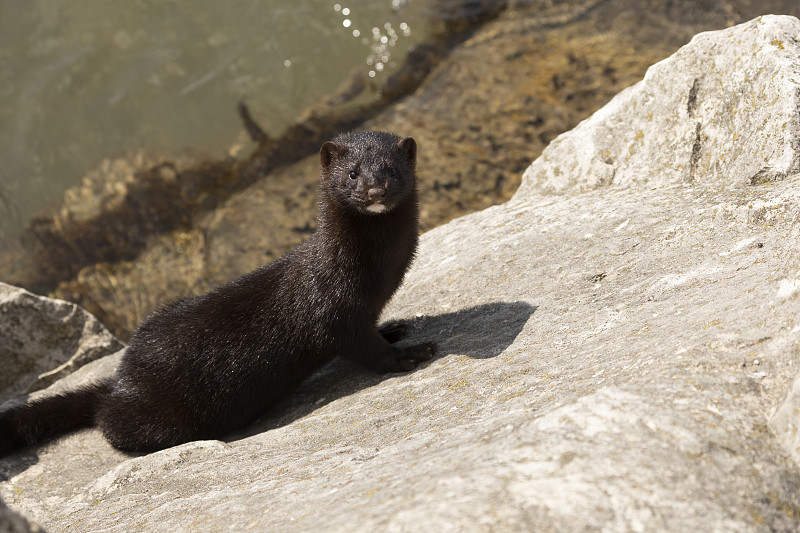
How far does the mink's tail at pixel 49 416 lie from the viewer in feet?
20.2

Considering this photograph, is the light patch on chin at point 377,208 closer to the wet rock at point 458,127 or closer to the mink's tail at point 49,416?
the mink's tail at point 49,416

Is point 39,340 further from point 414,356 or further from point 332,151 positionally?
point 414,356

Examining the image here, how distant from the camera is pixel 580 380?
12.8 feet

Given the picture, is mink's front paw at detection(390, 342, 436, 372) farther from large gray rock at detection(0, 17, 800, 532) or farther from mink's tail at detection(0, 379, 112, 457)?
mink's tail at detection(0, 379, 112, 457)

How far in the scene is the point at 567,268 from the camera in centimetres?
587

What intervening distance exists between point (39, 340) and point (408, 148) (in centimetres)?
467

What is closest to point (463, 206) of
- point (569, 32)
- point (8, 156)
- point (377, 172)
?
point (569, 32)

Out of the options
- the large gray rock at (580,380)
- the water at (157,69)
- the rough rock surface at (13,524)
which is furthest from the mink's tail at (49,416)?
the water at (157,69)

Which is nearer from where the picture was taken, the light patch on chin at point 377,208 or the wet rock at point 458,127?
the light patch on chin at point 377,208

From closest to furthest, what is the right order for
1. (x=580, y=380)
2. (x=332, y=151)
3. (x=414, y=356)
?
(x=580, y=380) → (x=414, y=356) → (x=332, y=151)

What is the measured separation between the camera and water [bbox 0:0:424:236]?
14.4 meters

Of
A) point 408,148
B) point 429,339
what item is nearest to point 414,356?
point 429,339

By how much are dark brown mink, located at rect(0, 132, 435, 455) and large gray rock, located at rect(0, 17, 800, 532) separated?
272 mm

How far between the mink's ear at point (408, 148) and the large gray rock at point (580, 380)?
1175 mm
